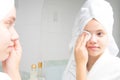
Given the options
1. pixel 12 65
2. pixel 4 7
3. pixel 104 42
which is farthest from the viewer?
pixel 104 42

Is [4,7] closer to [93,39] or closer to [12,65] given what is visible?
[12,65]

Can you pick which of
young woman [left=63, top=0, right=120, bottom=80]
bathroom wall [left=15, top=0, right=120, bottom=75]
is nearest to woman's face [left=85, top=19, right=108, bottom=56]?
young woman [left=63, top=0, right=120, bottom=80]

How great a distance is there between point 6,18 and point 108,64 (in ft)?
2.14

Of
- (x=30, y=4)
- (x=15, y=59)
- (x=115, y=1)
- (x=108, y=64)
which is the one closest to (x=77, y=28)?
(x=108, y=64)

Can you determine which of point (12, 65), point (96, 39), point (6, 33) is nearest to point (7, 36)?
point (6, 33)

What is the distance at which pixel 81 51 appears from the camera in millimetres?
1004

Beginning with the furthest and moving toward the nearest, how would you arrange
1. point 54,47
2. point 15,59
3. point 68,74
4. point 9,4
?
point 54,47 < point 68,74 < point 15,59 < point 9,4

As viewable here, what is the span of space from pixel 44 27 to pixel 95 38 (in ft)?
3.05

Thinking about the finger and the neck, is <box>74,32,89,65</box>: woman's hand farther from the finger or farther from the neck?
the neck

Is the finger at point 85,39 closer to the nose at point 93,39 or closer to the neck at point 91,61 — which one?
the nose at point 93,39

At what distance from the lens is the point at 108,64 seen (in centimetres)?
112

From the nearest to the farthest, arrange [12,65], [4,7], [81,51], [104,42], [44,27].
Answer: [4,7]
[12,65]
[81,51]
[104,42]
[44,27]

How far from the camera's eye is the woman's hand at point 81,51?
3.24 ft

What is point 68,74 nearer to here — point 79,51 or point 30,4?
point 79,51
